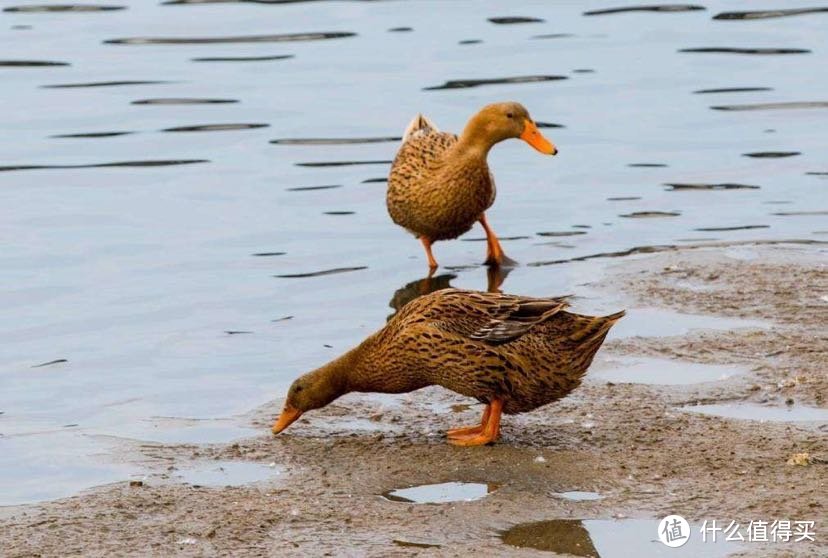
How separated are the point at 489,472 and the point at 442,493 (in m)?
0.31

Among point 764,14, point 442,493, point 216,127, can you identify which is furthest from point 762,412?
point 764,14

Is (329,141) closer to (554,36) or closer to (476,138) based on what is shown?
(476,138)

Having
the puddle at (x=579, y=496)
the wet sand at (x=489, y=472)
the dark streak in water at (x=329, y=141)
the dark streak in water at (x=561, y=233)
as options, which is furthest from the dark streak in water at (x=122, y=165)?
the puddle at (x=579, y=496)

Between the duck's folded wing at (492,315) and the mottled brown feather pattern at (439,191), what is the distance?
3599mm

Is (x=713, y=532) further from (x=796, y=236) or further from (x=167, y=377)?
(x=796, y=236)

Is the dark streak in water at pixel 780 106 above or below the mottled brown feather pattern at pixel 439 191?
below

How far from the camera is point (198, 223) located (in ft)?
38.2

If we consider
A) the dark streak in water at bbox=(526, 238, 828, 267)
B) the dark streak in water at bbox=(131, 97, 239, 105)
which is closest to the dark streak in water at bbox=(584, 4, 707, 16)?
the dark streak in water at bbox=(131, 97, 239, 105)

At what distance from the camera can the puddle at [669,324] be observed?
28.2ft

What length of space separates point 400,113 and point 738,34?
425cm

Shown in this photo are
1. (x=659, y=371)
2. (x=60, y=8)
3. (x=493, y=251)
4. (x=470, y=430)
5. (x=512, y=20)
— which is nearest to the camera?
(x=470, y=430)

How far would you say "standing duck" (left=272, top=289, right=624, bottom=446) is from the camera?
22.9 ft

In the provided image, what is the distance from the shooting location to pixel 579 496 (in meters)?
6.26

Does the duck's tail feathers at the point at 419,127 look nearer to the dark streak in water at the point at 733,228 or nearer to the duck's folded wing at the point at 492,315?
the dark streak in water at the point at 733,228
